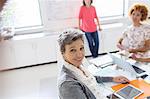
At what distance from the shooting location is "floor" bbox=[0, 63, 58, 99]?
2.96 meters

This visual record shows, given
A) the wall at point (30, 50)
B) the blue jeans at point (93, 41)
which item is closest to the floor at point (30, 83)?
the wall at point (30, 50)

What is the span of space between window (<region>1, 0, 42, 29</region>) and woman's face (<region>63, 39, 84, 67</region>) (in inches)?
105

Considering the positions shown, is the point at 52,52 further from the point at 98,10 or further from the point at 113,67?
the point at 113,67

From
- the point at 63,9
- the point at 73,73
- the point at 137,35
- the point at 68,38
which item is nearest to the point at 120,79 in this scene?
the point at 73,73

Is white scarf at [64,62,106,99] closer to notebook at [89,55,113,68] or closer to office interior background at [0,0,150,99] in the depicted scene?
notebook at [89,55,113,68]

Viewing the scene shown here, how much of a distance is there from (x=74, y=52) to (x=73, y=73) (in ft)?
0.46

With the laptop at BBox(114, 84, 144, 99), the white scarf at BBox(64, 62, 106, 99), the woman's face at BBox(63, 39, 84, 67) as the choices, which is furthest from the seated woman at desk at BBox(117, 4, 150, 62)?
the woman's face at BBox(63, 39, 84, 67)

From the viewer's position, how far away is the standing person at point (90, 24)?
11.8 ft

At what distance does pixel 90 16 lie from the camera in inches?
143

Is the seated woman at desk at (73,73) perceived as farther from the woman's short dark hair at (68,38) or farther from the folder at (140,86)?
the folder at (140,86)

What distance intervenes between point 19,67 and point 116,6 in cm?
235

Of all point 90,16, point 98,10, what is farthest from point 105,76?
point 98,10

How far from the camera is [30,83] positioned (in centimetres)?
331

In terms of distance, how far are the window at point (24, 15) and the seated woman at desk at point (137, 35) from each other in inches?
77.7
